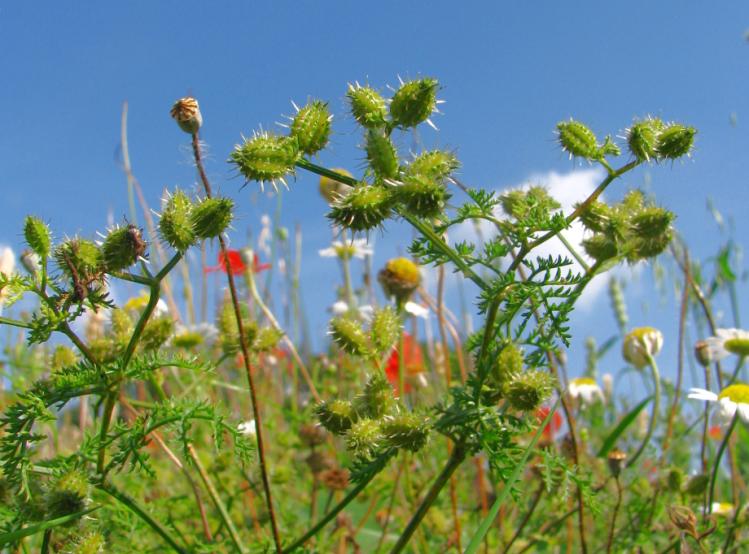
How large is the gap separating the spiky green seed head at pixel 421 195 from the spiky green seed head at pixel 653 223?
0.51 m

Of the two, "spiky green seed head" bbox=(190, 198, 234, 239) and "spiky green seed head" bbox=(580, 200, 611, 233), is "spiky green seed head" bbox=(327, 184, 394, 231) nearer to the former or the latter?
"spiky green seed head" bbox=(190, 198, 234, 239)

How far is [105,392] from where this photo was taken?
1.29 m

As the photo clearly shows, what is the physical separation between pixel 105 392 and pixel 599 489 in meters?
1.57

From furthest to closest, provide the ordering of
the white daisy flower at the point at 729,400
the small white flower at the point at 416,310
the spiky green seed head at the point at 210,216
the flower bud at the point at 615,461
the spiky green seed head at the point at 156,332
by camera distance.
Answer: the small white flower at the point at 416,310 → the white daisy flower at the point at 729,400 → the flower bud at the point at 615,461 → the spiky green seed head at the point at 156,332 → the spiky green seed head at the point at 210,216

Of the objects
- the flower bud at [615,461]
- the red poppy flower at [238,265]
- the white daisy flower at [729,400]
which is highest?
the red poppy flower at [238,265]

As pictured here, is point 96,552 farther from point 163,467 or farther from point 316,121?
point 163,467

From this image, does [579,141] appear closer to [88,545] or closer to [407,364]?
[88,545]

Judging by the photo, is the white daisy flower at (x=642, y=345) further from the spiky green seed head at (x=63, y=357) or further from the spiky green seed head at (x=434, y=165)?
the spiky green seed head at (x=63, y=357)

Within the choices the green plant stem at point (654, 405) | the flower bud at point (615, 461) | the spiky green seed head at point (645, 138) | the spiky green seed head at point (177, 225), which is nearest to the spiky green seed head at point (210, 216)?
the spiky green seed head at point (177, 225)

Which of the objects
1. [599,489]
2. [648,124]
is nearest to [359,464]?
[648,124]

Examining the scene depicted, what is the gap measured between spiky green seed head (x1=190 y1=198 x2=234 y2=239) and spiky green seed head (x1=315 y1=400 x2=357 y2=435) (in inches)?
14.8

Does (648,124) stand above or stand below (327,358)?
below

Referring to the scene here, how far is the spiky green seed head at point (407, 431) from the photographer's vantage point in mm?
1257

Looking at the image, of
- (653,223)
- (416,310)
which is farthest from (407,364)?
(653,223)
